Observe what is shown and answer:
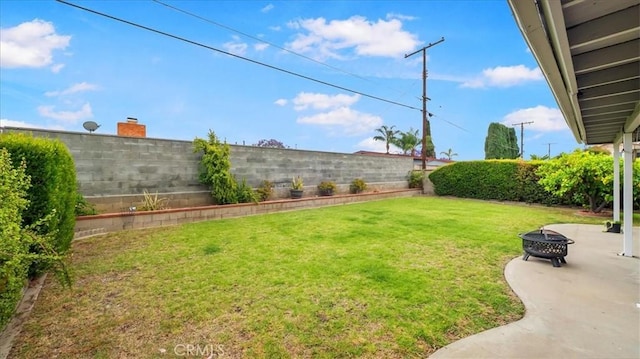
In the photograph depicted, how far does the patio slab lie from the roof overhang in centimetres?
220

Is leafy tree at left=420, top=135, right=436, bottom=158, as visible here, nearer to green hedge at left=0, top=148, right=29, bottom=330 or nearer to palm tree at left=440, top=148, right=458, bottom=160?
palm tree at left=440, top=148, right=458, bottom=160

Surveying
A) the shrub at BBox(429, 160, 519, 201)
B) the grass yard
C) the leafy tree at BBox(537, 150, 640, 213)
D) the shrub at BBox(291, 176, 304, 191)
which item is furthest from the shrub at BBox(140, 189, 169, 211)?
the shrub at BBox(429, 160, 519, 201)

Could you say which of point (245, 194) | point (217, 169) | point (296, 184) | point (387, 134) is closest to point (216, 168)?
point (217, 169)

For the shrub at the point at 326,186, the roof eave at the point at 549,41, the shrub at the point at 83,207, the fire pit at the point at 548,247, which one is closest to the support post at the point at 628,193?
the fire pit at the point at 548,247

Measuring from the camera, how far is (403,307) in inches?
113

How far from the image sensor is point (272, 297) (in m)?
3.12

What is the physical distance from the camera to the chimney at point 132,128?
26.4ft

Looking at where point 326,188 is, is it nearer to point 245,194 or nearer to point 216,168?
point 245,194

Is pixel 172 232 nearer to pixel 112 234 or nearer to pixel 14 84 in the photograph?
pixel 112 234

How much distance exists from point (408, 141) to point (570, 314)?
89.7 feet

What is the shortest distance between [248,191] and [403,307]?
6.91 meters

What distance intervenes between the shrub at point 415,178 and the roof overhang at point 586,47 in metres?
12.7

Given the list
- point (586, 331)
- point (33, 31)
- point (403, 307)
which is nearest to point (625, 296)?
point (586, 331)

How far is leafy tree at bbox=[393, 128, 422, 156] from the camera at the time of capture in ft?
94.4
